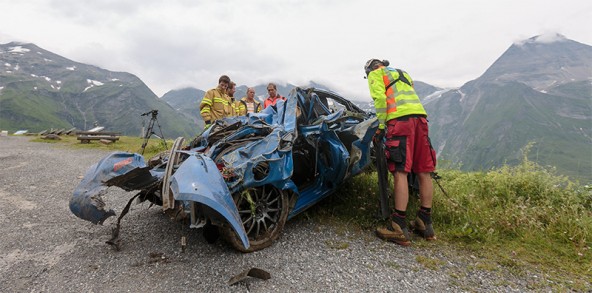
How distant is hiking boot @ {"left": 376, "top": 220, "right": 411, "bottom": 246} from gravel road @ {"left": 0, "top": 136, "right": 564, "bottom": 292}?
0.10 m

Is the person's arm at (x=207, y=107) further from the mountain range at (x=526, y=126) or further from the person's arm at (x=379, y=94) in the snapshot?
the mountain range at (x=526, y=126)

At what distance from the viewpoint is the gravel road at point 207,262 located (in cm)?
280

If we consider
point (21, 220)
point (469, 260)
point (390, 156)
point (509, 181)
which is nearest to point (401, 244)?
point (469, 260)

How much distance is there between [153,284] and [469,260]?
3.32 meters

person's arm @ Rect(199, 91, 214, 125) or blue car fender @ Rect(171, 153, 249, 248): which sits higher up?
person's arm @ Rect(199, 91, 214, 125)

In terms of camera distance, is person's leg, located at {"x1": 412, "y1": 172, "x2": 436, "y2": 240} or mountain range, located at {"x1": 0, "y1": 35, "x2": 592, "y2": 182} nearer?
person's leg, located at {"x1": 412, "y1": 172, "x2": 436, "y2": 240}

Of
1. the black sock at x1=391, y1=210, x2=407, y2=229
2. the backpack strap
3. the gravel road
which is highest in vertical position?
the backpack strap

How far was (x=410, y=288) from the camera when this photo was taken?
2.84 metres

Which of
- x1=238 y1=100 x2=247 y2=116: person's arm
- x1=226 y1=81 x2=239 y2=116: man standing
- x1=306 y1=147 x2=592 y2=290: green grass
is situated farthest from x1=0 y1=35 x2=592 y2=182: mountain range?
x1=226 y1=81 x2=239 y2=116: man standing

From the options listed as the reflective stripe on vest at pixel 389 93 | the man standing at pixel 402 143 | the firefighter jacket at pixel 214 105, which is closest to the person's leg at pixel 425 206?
the man standing at pixel 402 143

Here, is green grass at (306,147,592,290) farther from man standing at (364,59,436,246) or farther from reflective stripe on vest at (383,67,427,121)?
reflective stripe on vest at (383,67,427,121)

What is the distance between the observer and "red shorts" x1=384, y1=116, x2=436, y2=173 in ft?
12.4

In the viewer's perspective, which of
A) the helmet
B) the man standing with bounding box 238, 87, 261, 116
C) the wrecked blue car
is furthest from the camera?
the man standing with bounding box 238, 87, 261, 116

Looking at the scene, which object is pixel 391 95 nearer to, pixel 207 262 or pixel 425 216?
pixel 425 216
